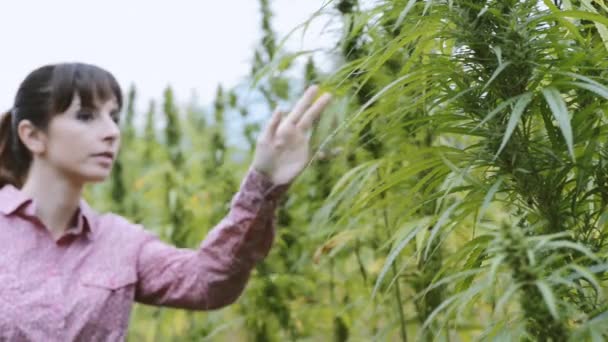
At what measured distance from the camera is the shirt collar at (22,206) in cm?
143

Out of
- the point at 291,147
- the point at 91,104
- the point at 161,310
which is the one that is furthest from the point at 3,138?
the point at 161,310

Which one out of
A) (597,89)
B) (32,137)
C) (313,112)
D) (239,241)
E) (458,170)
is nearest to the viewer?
(597,89)

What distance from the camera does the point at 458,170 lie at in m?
0.95

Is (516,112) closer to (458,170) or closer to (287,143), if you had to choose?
(458,170)

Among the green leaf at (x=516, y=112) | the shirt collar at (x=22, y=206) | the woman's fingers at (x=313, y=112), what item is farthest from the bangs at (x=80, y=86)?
the green leaf at (x=516, y=112)

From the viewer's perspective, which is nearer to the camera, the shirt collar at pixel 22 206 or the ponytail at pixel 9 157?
the shirt collar at pixel 22 206

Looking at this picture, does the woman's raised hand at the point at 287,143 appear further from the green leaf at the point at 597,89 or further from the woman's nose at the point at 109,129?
the green leaf at the point at 597,89

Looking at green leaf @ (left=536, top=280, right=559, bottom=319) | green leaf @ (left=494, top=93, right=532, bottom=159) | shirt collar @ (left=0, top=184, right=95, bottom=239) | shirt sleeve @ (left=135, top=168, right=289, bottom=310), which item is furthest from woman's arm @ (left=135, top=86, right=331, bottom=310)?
green leaf @ (left=536, top=280, right=559, bottom=319)

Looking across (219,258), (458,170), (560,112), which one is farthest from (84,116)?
(560,112)

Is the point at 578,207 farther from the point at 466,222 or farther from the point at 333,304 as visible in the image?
the point at 333,304

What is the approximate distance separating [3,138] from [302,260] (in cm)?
82

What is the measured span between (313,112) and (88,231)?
0.51 meters

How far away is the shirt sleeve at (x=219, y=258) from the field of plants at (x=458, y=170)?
11 centimetres

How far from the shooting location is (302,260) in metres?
2.09
